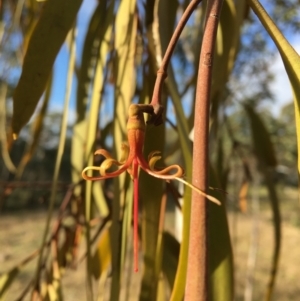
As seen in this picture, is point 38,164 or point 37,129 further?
point 38,164

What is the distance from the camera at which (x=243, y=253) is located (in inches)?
113

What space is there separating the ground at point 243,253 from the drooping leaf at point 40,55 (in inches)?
40.0

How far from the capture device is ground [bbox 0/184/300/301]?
205 cm

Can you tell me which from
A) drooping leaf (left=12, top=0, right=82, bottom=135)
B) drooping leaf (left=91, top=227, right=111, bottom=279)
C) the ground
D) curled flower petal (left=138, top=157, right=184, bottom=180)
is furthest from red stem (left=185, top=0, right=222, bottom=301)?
the ground

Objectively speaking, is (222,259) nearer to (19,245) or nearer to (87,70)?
(87,70)

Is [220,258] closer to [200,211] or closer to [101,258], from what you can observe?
[200,211]

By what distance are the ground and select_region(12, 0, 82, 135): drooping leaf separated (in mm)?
1016

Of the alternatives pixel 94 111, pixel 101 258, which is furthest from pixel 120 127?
pixel 101 258

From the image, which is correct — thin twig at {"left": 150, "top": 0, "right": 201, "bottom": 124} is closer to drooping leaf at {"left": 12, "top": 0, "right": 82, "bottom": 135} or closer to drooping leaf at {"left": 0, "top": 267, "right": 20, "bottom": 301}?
drooping leaf at {"left": 12, "top": 0, "right": 82, "bottom": 135}

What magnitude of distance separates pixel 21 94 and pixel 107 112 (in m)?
0.32

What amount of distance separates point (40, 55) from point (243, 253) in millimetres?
2796

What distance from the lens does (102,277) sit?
0.46 m

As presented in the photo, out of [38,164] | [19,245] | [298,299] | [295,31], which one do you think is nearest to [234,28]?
[295,31]

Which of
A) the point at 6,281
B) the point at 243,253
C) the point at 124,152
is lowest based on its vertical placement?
the point at 243,253
